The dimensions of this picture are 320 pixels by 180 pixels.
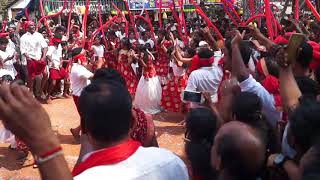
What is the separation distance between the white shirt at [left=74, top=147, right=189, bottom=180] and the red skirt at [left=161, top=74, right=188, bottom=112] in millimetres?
6247

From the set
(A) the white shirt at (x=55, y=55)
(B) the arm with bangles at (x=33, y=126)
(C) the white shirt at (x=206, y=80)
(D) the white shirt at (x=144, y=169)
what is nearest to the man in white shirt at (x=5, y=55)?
(A) the white shirt at (x=55, y=55)

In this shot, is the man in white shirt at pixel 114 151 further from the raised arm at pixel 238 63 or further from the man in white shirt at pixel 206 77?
the man in white shirt at pixel 206 77

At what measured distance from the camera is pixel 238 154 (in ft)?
6.46

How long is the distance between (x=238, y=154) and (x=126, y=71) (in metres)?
7.17

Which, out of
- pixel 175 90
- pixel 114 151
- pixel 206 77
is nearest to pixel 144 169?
pixel 114 151

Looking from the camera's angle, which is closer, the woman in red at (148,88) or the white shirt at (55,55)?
the woman in red at (148,88)

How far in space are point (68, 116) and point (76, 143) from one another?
182 centimetres

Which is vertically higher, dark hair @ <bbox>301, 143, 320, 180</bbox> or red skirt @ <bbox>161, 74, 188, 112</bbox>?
dark hair @ <bbox>301, 143, 320, 180</bbox>

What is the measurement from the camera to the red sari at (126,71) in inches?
347

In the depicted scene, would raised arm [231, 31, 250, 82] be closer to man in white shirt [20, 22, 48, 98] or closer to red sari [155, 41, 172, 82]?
red sari [155, 41, 172, 82]

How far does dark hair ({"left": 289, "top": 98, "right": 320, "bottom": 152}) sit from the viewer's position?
1.98 metres

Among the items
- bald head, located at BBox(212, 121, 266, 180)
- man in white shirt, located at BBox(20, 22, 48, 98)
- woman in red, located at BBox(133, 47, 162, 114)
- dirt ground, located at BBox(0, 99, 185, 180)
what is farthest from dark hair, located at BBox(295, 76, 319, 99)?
man in white shirt, located at BBox(20, 22, 48, 98)

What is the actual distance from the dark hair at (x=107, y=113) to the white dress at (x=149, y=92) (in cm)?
636

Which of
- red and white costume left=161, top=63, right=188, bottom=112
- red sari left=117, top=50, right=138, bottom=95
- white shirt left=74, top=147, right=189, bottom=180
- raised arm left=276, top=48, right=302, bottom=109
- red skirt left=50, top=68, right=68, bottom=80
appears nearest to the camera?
white shirt left=74, top=147, right=189, bottom=180
